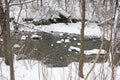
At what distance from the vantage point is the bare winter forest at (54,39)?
935cm

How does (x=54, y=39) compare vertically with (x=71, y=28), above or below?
below

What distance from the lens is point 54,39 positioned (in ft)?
63.6

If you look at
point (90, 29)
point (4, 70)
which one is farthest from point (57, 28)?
point (4, 70)

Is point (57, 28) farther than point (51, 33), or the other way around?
point (57, 28)

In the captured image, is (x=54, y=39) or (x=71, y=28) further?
(x=71, y=28)

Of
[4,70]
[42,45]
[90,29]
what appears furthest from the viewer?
[90,29]

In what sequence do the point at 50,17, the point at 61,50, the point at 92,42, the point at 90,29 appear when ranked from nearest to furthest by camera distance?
the point at 61,50
the point at 92,42
the point at 90,29
the point at 50,17

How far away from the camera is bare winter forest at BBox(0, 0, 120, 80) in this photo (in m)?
9.35

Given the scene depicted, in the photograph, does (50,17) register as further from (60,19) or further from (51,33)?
(51,33)

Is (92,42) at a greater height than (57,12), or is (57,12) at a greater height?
(57,12)

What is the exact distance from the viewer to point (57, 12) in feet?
84.4

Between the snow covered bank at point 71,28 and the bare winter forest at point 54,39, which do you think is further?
the snow covered bank at point 71,28

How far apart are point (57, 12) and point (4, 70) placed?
16360 millimetres

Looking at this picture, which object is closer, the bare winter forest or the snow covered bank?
the bare winter forest
